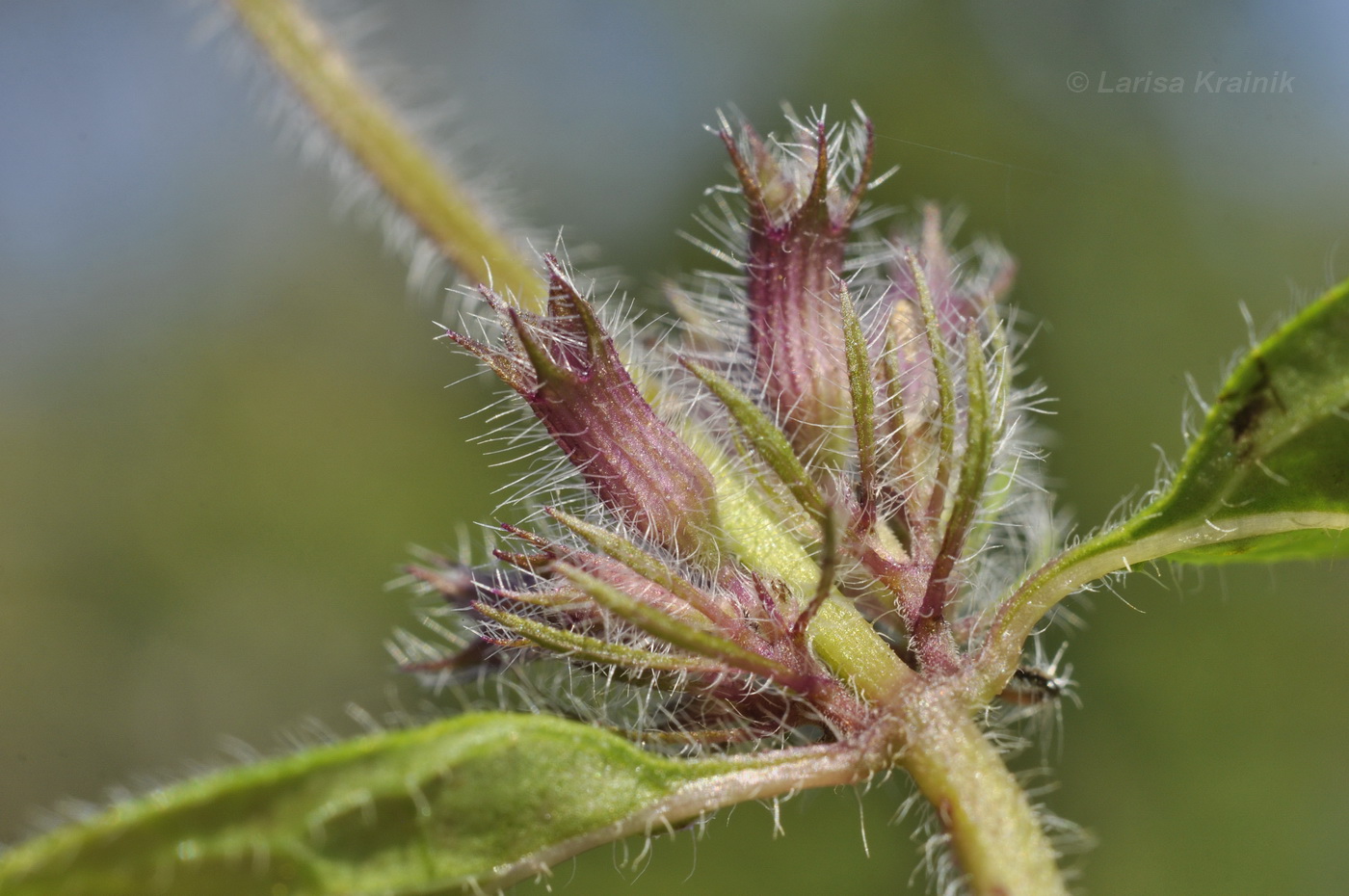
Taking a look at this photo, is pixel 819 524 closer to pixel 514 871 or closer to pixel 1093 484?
pixel 514 871

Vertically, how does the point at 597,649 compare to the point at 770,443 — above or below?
below

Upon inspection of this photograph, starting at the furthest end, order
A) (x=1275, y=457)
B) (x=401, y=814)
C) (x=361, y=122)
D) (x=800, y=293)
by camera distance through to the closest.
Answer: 1. (x=361, y=122)
2. (x=800, y=293)
3. (x=1275, y=457)
4. (x=401, y=814)

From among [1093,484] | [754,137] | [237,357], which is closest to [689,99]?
[1093,484]

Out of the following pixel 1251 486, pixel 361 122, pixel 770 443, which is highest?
pixel 361 122

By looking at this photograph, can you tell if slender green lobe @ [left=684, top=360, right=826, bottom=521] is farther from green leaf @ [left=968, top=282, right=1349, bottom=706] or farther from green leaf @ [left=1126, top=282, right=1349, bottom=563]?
green leaf @ [left=1126, top=282, right=1349, bottom=563]

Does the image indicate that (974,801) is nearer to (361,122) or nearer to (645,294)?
(361,122)

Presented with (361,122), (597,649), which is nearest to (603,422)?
(597,649)

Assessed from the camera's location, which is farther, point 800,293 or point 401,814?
point 800,293
